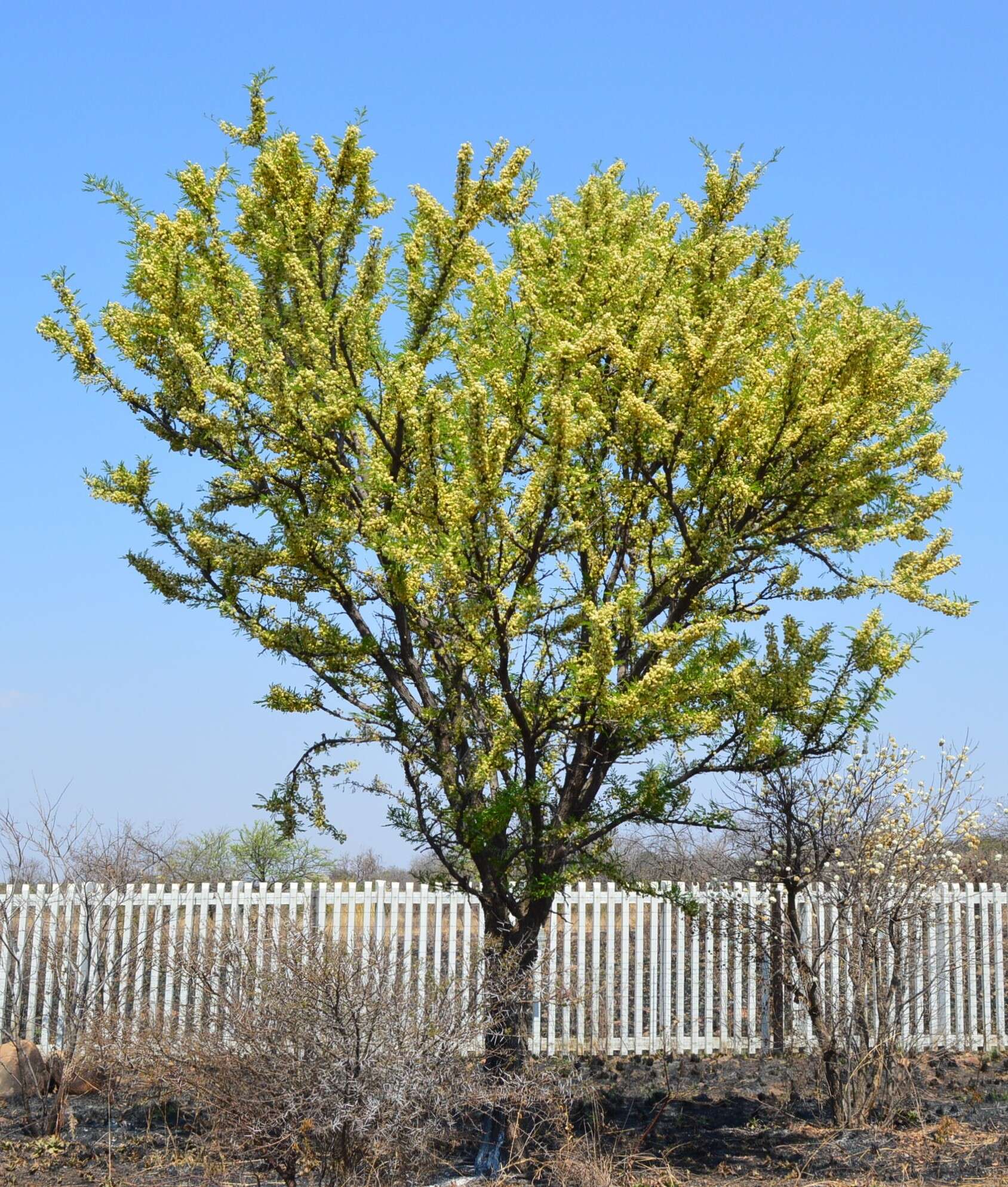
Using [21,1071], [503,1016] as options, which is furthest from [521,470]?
[21,1071]

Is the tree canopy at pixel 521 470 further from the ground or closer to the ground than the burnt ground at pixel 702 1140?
further from the ground

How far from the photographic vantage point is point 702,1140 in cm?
822

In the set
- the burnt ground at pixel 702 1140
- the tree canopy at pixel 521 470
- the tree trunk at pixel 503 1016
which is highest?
the tree canopy at pixel 521 470

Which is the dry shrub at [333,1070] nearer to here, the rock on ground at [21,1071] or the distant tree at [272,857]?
the rock on ground at [21,1071]

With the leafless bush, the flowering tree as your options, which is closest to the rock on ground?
the leafless bush

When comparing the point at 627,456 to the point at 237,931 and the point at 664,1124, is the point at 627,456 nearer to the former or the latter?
the point at 237,931

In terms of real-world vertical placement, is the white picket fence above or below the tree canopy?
below

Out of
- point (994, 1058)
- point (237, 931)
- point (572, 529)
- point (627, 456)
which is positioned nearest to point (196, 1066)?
point (237, 931)

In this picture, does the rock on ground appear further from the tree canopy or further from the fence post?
the fence post

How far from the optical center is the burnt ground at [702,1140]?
7.08m

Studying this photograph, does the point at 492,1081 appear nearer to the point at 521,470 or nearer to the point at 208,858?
the point at 521,470

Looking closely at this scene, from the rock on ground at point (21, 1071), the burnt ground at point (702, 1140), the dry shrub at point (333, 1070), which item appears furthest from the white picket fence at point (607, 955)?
the dry shrub at point (333, 1070)

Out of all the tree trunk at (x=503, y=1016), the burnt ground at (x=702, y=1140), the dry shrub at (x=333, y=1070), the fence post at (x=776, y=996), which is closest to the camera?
the dry shrub at (x=333, y=1070)

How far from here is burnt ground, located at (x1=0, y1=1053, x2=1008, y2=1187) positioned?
7.08 meters
